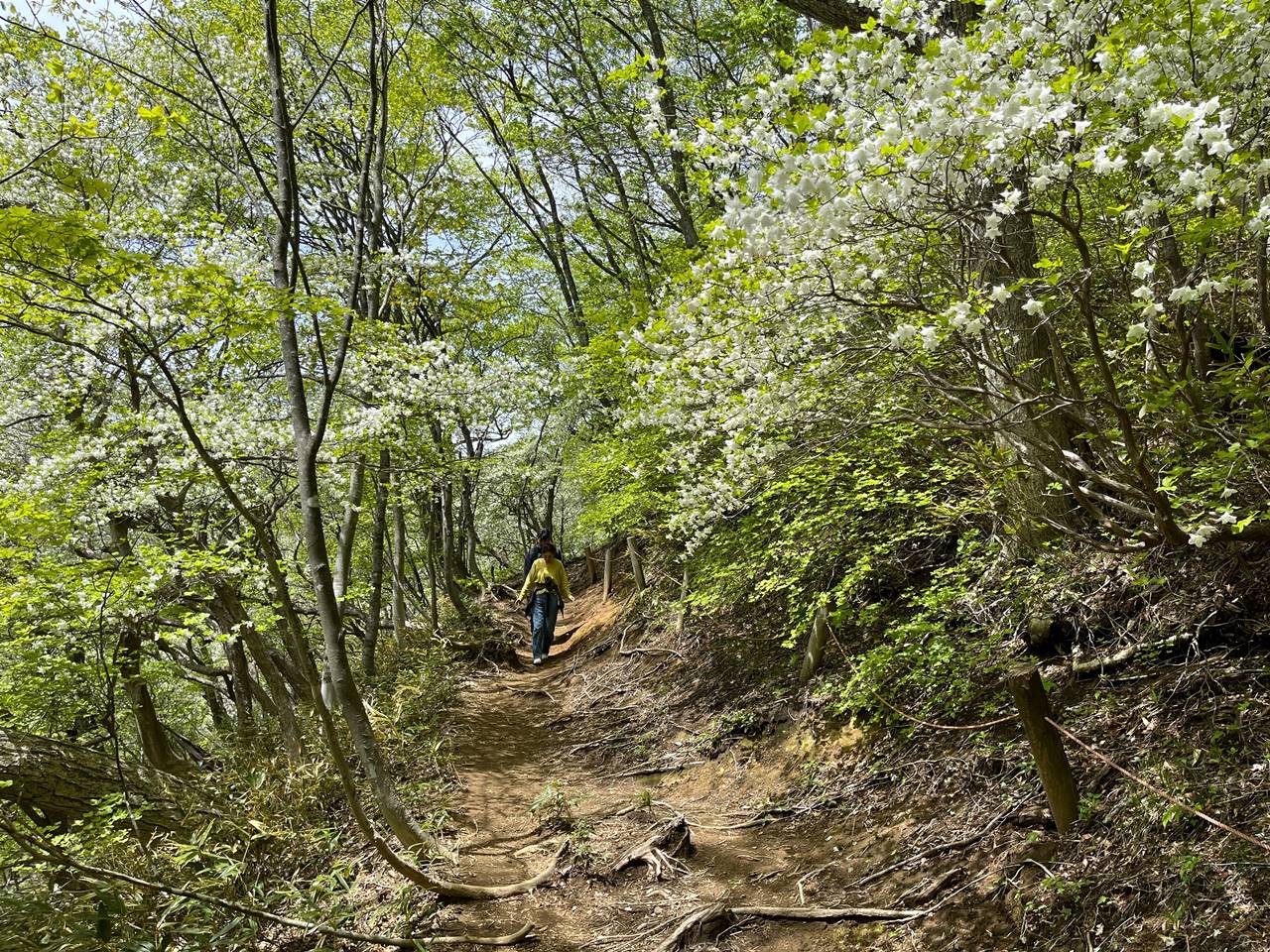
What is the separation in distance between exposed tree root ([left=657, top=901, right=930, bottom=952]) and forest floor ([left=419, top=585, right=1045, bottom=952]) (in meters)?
0.02

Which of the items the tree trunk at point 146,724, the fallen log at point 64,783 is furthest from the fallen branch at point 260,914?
the tree trunk at point 146,724

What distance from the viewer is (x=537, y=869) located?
4.48m

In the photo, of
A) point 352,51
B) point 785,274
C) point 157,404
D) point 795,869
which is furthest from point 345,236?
point 795,869

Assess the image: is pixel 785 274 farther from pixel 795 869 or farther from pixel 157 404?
pixel 157 404

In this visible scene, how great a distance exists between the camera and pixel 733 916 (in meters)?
3.54

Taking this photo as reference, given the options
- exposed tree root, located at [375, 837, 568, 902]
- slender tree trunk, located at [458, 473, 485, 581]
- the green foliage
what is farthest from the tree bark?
slender tree trunk, located at [458, 473, 485, 581]

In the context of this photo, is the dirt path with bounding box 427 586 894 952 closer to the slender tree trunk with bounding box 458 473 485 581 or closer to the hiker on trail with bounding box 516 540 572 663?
the hiker on trail with bounding box 516 540 572 663

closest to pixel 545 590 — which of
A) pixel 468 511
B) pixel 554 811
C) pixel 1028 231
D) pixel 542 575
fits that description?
pixel 542 575

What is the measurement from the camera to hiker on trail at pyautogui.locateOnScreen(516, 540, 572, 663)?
10.6m

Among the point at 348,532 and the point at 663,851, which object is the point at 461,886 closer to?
the point at 663,851

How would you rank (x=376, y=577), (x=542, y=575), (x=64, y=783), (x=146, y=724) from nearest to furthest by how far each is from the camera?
(x=64, y=783)
(x=146, y=724)
(x=376, y=577)
(x=542, y=575)

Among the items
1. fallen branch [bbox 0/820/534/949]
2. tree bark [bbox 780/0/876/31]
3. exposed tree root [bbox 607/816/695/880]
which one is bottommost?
exposed tree root [bbox 607/816/695/880]

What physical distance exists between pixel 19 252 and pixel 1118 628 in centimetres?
589

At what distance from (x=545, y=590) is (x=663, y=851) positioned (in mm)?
6609
